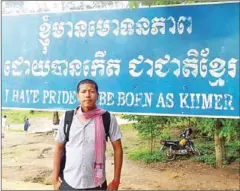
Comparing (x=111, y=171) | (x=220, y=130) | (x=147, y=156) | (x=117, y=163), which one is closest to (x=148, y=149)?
(x=147, y=156)

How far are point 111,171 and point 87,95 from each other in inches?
49.9

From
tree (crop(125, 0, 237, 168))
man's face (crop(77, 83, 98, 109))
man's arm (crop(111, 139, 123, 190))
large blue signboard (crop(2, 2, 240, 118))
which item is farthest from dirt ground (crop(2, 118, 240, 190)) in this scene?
man's face (crop(77, 83, 98, 109))

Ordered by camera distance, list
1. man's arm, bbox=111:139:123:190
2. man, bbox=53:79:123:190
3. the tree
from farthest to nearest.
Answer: the tree
man's arm, bbox=111:139:123:190
man, bbox=53:79:123:190

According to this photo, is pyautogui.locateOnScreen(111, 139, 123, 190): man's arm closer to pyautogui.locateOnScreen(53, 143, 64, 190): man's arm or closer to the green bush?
pyautogui.locateOnScreen(53, 143, 64, 190): man's arm

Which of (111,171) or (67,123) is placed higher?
(67,123)

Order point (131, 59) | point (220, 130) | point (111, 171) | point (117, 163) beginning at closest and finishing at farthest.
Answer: point (117, 163), point (131, 59), point (111, 171), point (220, 130)

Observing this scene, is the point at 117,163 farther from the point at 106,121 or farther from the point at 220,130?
the point at 220,130

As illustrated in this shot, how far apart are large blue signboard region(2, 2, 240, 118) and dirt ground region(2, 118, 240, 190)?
0.73 metres

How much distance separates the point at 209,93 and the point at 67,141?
0.88 metres

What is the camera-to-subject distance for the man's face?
195 cm

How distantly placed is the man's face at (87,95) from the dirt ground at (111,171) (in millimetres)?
1087

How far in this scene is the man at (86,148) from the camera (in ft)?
6.19

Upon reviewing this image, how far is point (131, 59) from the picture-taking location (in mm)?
2371

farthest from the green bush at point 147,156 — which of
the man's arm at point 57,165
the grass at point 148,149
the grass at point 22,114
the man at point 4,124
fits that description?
the man's arm at point 57,165
